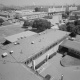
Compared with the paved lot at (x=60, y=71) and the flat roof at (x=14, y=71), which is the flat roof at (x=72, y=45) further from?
the flat roof at (x=14, y=71)

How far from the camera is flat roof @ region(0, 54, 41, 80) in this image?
37.6 feet

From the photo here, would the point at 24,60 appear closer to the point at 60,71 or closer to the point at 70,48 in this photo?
the point at 60,71

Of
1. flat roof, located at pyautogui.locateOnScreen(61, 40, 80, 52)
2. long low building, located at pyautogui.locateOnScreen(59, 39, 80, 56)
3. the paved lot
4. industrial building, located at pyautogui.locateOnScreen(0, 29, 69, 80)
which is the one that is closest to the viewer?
industrial building, located at pyautogui.locateOnScreen(0, 29, 69, 80)

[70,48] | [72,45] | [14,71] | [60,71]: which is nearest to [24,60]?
[14,71]

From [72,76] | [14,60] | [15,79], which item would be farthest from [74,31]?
[15,79]

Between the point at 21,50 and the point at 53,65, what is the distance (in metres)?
8.18

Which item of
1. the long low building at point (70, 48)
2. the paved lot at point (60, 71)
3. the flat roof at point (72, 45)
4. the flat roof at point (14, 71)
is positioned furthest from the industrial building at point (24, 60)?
the flat roof at point (72, 45)

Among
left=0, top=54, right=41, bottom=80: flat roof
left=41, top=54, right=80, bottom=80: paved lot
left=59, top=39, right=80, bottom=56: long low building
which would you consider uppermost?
left=0, top=54, right=41, bottom=80: flat roof

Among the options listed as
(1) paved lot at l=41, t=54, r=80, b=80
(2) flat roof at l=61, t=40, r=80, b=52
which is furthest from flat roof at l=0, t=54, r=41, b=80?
(2) flat roof at l=61, t=40, r=80, b=52

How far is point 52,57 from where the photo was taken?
23.2m

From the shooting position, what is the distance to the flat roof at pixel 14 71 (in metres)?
11.5

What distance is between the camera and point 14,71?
1259cm

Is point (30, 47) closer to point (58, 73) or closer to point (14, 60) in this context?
point (14, 60)

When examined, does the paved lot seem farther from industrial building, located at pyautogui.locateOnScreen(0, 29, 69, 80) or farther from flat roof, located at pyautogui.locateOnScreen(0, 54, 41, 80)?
flat roof, located at pyautogui.locateOnScreen(0, 54, 41, 80)
